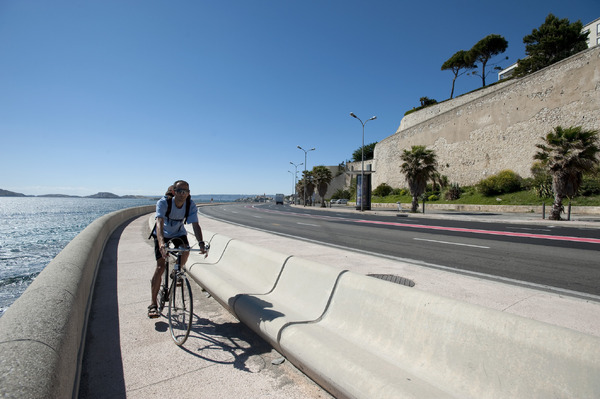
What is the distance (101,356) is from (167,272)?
3.98ft

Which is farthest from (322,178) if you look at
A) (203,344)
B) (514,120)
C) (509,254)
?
(203,344)

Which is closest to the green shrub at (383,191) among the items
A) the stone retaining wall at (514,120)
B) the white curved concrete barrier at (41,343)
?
the stone retaining wall at (514,120)

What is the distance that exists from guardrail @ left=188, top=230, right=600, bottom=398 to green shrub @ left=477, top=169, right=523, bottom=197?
37539mm

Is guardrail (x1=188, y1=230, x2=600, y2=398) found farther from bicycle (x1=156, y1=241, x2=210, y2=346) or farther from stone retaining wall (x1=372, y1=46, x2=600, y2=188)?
stone retaining wall (x1=372, y1=46, x2=600, y2=188)

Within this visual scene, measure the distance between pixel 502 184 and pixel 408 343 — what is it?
3835cm

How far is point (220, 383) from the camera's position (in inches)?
115

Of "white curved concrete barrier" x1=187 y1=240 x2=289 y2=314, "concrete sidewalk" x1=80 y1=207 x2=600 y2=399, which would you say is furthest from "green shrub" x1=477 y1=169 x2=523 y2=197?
"white curved concrete barrier" x1=187 y1=240 x2=289 y2=314

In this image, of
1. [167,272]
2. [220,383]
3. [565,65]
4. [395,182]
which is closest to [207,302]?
[167,272]

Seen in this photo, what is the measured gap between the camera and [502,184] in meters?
34.6

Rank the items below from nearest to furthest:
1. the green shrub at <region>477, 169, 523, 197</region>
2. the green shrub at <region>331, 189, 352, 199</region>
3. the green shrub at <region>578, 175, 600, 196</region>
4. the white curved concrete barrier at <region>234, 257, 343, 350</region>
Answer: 1. the white curved concrete barrier at <region>234, 257, 343, 350</region>
2. the green shrub at <region>578, 175, 600, 196</region>
3. the green shrub at <region>477, 169, 523, 197</region>
4. the green shrub at <region>331, 189, 352, 199</region>

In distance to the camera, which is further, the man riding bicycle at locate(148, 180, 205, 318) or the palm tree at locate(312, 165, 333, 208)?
the palm tree at locate(312, 165, 333, 208)

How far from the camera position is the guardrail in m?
1.89

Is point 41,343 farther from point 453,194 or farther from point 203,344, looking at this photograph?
point 453,194

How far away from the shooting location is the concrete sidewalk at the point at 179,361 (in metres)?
2.80
